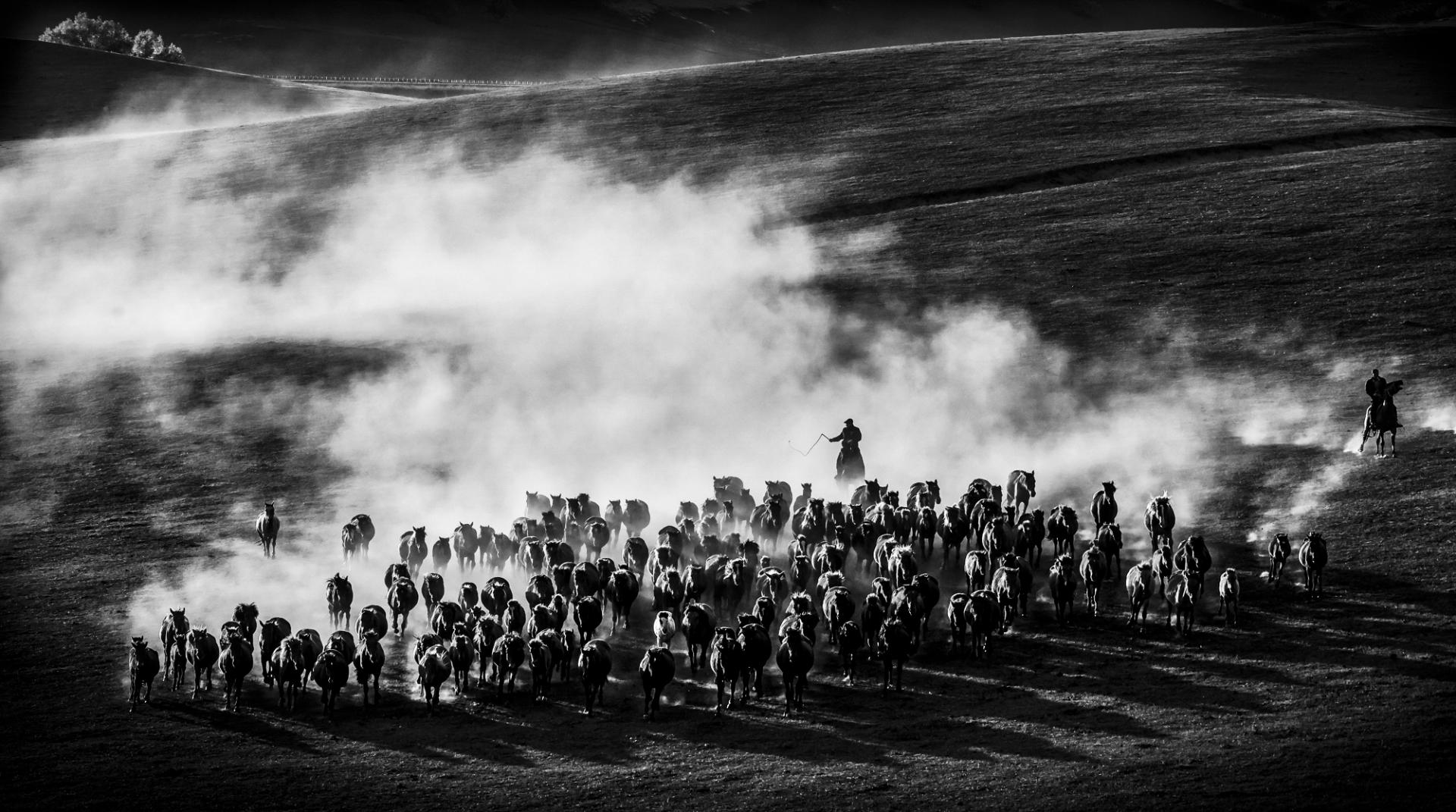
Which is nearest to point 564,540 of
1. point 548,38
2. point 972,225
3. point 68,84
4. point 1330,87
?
point 972,225

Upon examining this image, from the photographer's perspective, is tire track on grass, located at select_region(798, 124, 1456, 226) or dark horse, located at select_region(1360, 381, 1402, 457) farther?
tire track on grass, located at select_region(798, 124, 1456, 226)

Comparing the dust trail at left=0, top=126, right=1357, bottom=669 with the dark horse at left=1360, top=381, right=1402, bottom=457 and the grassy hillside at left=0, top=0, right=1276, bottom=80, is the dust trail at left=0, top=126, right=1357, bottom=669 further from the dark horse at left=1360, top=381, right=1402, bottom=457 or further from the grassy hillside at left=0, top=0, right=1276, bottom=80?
the grassy hillside at left=0, top=0, right=1276, bottom=80

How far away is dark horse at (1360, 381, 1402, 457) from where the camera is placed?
37.6 meters

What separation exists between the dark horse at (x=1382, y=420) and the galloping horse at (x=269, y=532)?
29.7 metres

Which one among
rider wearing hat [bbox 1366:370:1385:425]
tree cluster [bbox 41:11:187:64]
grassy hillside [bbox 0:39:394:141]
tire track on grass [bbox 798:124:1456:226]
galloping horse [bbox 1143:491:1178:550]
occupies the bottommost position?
galloping horse [bbox 1143:491:1178:550]

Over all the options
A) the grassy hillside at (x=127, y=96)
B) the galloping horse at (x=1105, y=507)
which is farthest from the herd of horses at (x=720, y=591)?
the grassy hillside at (x=127, y=96)

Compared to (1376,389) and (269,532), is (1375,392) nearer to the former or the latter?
(1376,389)

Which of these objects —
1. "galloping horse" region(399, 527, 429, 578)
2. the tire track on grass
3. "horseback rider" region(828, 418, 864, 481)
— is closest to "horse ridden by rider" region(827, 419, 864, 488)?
"horseback rider" region(828, 418, 864, 481)

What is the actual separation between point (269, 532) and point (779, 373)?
2128cm

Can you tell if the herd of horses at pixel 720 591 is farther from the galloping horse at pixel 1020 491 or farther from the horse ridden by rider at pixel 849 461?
the horse ridden by rider at pixel 849 461

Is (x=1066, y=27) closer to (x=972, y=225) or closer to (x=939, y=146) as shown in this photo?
(x=939, y=146)

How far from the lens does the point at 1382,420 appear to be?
37562 millimetres

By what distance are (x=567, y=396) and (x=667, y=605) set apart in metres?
21.4

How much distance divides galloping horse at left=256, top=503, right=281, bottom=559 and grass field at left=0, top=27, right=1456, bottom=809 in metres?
0.78
